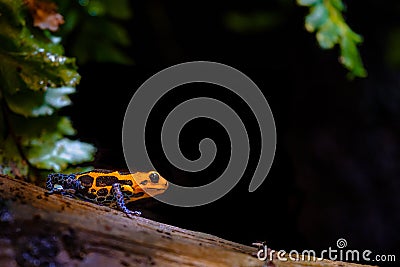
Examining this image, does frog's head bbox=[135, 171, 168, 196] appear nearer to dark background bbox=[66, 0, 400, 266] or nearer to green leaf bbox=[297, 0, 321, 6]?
green leaf bbox=[297, 0, 321, 6]

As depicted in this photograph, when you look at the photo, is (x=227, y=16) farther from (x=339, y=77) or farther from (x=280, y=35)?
(x=339, y=77)

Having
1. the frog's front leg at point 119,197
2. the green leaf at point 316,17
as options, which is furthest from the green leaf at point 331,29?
the frog's front leg at point 119,197

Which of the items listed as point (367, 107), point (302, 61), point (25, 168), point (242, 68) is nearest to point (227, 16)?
point (242, 68)

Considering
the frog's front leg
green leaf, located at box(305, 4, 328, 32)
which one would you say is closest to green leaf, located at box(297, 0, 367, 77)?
green leaf, located at box(305, 4, 328, 32)

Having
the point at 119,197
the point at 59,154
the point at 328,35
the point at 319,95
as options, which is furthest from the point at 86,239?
the point at 319,95

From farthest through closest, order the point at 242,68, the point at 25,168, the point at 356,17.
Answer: the point at 356,17 < the point at 242,68 < the point at 25,168

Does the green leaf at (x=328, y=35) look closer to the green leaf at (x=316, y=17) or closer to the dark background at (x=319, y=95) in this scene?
the green leaf at (x=316, y=17)
